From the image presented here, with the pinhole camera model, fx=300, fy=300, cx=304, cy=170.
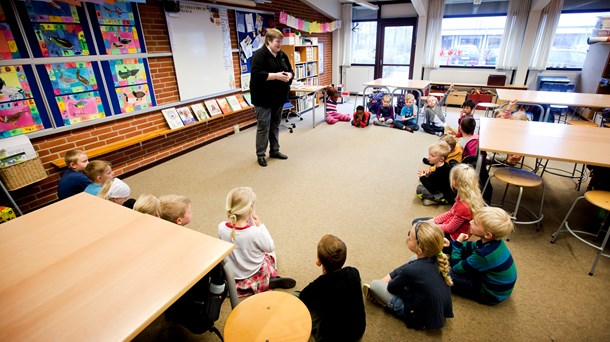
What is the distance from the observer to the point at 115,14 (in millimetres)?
3301

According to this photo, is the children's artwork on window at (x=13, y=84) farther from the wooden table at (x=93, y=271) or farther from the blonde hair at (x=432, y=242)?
the blonde hair at (x=432, y=242)

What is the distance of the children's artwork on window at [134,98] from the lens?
3562 mm

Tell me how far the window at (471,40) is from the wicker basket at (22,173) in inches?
327

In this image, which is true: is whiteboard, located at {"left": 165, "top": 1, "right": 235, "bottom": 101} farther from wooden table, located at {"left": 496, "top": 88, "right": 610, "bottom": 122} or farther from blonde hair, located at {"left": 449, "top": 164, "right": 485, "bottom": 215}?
wooden table, located at {"left": 496, "top": 88, "right": 610, "bottom": 122}

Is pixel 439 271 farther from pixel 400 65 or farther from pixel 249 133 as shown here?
pixel 400 65

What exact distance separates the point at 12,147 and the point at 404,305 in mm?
3406

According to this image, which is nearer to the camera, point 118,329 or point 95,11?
point 118,329

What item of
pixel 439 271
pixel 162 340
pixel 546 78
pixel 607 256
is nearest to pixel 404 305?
pixel 439 271

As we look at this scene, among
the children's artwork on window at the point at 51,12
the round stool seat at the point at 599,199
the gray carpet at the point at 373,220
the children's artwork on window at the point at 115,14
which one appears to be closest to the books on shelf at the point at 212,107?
the gray carpet at the point at 373,220

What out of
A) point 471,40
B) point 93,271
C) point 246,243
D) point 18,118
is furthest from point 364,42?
point 93,271

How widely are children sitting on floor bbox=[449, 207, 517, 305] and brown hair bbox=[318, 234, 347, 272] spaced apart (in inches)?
33.2

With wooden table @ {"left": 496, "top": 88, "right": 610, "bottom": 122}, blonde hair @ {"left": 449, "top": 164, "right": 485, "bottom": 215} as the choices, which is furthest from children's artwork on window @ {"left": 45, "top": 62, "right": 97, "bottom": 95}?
wooden table @ {"left": 496, "top": 88, "right": 610, "bottom": 122}

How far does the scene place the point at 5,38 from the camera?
2592mm

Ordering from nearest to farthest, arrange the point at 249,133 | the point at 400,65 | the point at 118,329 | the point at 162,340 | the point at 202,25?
1. the point at 118,329
2. the point at 162,340
3. the point at 202,25
4. the point at 249,133
5. the point at 400,65
